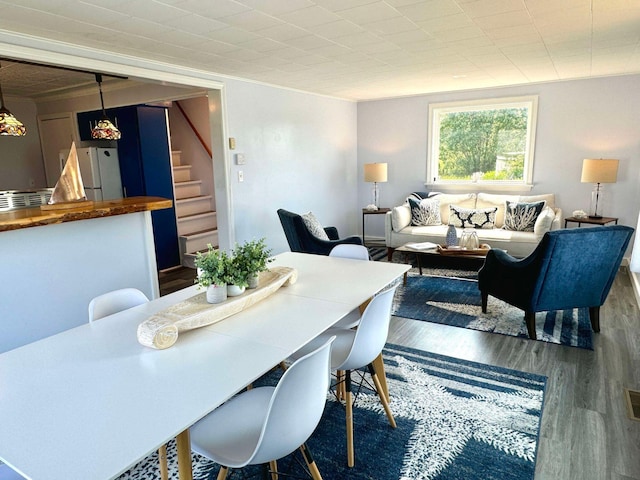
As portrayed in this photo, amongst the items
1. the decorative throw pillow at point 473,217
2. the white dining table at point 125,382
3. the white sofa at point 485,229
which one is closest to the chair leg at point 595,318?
the white sofa at point 485,229

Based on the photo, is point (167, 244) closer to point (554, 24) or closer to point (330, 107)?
point (330, 107)

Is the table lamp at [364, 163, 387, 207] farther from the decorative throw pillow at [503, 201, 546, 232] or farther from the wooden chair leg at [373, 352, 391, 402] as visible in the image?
the wooden chair leg at [373, 352, 391, 402]

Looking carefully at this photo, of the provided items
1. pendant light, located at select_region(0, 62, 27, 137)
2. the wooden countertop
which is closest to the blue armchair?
Answer: the wooden countertop

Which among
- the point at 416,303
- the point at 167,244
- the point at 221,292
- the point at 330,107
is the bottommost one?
the point at 416,303

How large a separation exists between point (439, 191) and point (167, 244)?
4.06 meters

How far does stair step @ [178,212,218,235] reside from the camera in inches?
231

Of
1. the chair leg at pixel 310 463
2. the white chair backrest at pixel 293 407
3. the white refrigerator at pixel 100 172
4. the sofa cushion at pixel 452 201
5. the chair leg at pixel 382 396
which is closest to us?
the white chair backrest at pixel 293 407

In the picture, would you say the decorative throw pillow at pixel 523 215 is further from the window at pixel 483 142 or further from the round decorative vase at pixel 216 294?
the round decorative vase at pixel 216 294

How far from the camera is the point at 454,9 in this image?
2529 millimetres

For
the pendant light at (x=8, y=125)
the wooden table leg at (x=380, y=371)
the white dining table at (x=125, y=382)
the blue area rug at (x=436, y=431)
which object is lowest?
the blue area rug at (x=436, y=431)

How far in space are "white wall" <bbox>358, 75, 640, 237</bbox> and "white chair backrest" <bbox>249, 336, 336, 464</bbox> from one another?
531cm

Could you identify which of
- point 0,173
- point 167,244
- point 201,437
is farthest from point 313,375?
point 0,173

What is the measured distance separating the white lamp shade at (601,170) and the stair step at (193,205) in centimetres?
514

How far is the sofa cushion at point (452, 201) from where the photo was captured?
19.0 ft
